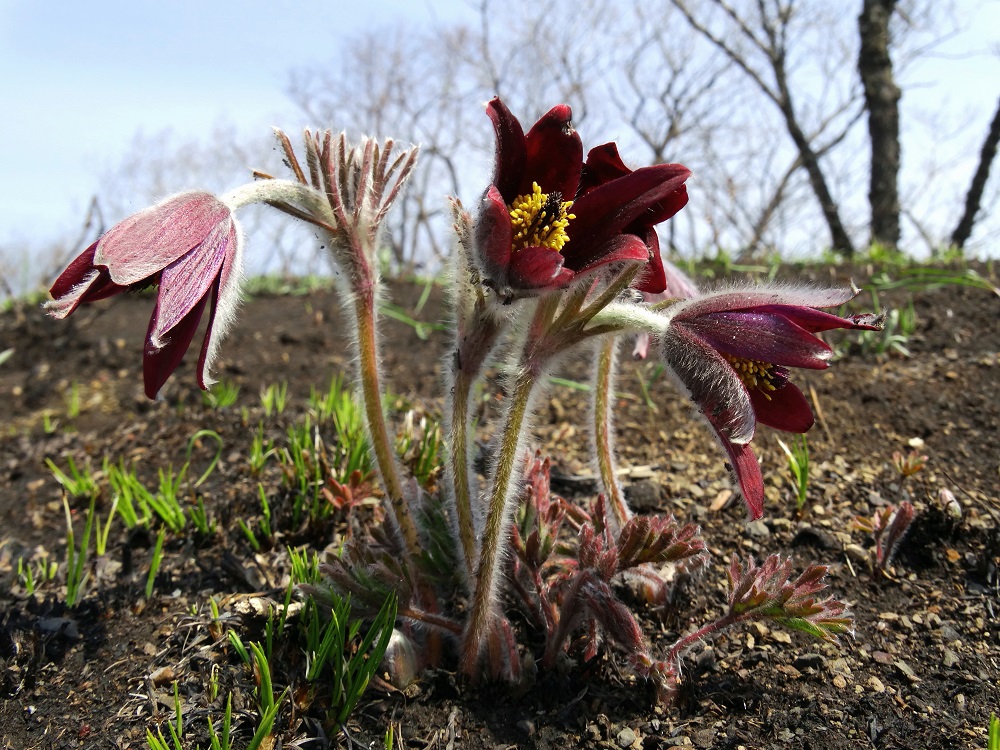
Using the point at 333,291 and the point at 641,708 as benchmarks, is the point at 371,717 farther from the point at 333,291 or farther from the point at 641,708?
the point at 333,291

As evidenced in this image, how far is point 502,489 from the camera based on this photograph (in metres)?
1.16

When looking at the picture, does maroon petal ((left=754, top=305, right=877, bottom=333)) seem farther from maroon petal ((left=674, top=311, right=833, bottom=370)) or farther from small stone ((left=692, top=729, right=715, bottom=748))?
small stone ((left=692, top=729, right=715, bottom=748))

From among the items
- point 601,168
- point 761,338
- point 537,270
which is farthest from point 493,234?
point 761,338

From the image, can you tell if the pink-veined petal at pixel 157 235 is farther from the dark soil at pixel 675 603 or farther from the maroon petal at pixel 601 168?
the dark soil at pixel 675 603

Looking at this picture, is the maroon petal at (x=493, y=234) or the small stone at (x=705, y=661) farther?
the small stone at (x=705, y=661)

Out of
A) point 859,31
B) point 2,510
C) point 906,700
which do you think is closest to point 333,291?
point 2,510

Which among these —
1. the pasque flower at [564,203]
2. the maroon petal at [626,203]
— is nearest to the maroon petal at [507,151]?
the pasque flower at [564,203]

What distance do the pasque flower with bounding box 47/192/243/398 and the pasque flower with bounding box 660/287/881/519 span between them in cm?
70

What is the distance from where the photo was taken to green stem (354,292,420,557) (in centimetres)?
136

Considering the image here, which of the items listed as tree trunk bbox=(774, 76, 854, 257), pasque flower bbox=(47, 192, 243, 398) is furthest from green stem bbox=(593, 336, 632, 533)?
tree trunk bbox=(774, 76, 854, 257)

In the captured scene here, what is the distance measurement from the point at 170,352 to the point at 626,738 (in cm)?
100

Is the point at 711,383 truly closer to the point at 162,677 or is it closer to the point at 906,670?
the point at 906,670

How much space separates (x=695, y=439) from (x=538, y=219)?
137cm

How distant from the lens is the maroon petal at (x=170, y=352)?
3.66ft
